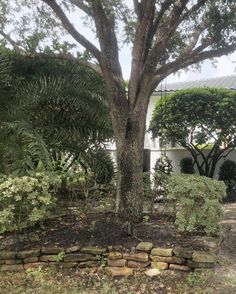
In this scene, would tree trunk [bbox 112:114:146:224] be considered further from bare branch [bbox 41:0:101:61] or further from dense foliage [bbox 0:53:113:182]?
dense foliage [bbox 0:53:113:182]

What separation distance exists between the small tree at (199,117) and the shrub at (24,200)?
275 inches

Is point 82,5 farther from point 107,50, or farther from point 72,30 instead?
point 107,50

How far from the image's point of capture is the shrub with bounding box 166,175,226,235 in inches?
231

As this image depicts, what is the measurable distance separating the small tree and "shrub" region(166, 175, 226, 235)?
6.32 m

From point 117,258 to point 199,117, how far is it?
25.2 feet

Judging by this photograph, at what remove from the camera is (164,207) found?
279 inches

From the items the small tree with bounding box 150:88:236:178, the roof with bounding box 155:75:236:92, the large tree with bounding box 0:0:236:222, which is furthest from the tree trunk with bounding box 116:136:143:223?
the roof with bounding box 155:75:236:92

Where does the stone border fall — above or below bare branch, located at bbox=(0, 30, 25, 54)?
below

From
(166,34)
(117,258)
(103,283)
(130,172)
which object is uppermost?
(166,34)

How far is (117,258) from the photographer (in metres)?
5.45

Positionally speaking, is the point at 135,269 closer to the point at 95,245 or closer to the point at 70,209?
the point at 95,245

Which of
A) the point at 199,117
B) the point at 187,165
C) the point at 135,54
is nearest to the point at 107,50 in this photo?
the point at 135,54

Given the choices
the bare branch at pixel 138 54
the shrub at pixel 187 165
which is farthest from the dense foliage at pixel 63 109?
the shrub at pixel 187 165

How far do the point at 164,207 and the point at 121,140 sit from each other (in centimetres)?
141
